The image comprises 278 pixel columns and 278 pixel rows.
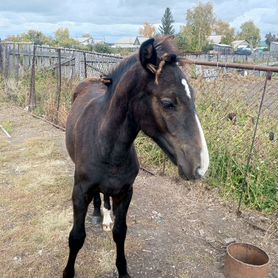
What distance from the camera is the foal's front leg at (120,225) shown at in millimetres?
2804

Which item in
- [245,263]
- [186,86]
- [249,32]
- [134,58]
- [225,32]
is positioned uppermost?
[249,32]

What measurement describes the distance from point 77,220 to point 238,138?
113 inches

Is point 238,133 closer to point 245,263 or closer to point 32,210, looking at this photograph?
point 245,263

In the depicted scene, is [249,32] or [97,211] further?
[249,32]

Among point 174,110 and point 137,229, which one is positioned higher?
point 174,110

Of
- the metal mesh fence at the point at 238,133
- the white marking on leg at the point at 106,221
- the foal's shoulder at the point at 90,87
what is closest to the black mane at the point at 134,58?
the metal mesh fence at the point at 238,133

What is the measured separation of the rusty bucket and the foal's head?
1559 mm

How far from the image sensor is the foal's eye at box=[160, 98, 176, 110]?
1.90 m

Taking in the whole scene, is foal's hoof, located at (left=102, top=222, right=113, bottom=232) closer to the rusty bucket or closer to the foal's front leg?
the foal's front leg

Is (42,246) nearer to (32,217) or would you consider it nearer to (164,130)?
(32,217)

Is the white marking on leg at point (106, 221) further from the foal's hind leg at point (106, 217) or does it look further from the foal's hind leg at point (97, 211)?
the foal's hind leg at point (97, 211)

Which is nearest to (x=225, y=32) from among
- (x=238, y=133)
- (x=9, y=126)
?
(x=9, y=126)

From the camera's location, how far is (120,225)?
114 inches

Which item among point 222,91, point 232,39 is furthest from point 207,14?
point 222,91
